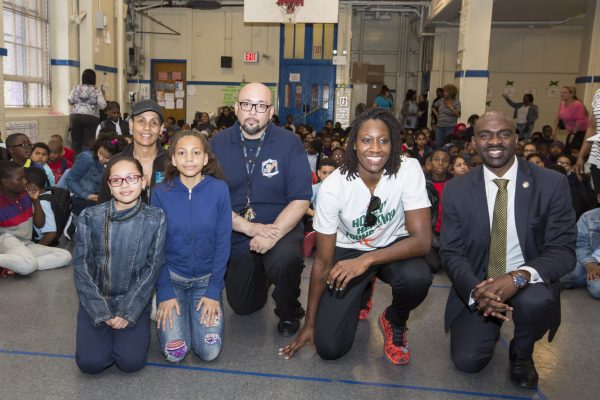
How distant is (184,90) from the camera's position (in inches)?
549

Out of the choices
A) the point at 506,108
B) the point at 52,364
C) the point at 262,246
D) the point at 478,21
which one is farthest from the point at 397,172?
the point at 506,108

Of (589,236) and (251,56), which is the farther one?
(251,56)

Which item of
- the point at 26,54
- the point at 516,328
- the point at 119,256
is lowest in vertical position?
the point at 516,328

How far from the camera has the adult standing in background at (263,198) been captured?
9.88 feet

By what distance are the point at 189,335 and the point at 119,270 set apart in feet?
1.48

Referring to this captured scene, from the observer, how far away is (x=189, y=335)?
8.89ft

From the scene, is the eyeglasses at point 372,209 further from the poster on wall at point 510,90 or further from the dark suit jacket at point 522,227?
the poster on wall at point 510,90

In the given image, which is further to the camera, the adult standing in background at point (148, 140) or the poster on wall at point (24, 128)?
the poster on wall at point (24, 128)

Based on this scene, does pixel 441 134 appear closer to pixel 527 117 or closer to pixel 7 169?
pixel 527 117

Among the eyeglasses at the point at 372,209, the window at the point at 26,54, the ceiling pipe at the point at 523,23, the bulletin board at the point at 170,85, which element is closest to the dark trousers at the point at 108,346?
the eyeglasses at the point at 372,209

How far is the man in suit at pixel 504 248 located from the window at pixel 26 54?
7453 millimetres

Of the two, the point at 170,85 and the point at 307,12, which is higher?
the point at 307,12

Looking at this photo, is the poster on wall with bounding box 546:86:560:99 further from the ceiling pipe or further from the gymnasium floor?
the gymnasium floor

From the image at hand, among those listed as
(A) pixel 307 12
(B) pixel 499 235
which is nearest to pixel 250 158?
(B) pixel 499 235
